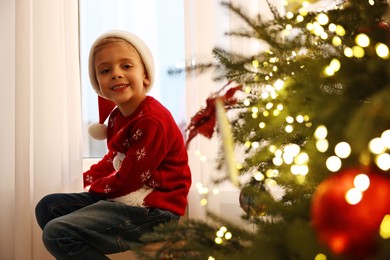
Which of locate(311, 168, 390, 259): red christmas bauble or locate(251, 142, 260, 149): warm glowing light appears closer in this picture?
locate(311, 168, 390, 259): red christmas bauble

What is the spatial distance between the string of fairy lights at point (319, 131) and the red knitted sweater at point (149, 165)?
0.56 metres

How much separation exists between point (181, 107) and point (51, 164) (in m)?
0.55

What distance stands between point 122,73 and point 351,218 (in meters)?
1.08

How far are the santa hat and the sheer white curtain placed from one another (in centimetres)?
29

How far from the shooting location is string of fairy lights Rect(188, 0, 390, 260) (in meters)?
0.51

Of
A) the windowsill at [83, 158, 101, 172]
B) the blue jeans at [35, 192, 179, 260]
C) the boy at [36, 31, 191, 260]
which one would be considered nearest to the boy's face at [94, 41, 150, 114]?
the boy at [36, 31, 191, 260]

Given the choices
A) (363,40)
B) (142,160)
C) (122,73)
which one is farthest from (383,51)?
(122,73)

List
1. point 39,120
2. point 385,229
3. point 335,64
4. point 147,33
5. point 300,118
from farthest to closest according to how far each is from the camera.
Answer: point 147,33 → point 39,120 → point 300,118 → point 335,64 → point 385,229

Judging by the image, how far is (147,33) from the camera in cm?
203

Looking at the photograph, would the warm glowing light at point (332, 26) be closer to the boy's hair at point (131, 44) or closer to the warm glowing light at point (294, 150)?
the warm glowing light at point (294, 150)

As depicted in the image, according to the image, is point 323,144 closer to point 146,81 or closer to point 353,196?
point 353,196

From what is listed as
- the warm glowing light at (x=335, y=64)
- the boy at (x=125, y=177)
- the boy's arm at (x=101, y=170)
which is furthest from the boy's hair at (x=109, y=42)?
the warm glowing light at (x=335, y=64)

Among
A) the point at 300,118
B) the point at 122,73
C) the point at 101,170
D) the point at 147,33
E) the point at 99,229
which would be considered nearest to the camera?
the point at 300,118

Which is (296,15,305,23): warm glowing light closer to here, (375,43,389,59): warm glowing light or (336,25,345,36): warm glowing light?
(336,25,345,36): warm glowing light
